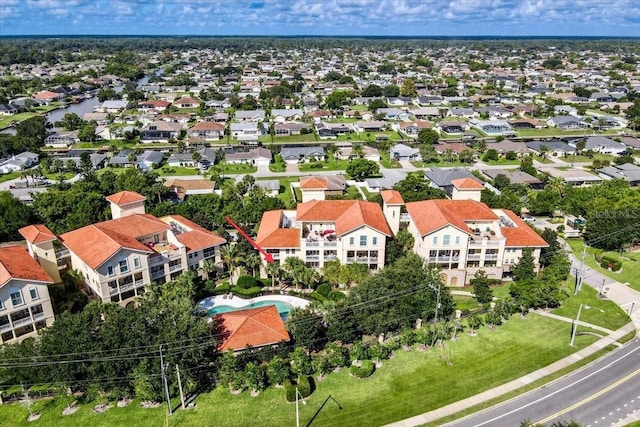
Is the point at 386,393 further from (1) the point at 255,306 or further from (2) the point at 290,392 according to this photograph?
(1) the point at 255,306

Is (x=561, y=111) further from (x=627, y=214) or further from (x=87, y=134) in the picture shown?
(x=87, y=134)

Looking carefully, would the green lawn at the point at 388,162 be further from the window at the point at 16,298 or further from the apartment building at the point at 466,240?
the window at the point at 16,298

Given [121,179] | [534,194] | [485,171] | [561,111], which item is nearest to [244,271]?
[121,179]

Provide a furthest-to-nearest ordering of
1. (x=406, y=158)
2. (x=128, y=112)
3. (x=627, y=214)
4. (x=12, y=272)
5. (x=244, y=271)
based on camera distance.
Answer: (x=128, y=112)
(x=406, y=158)
(x=627, y=214)
(x=244, y=271)
(x=12, y=272)

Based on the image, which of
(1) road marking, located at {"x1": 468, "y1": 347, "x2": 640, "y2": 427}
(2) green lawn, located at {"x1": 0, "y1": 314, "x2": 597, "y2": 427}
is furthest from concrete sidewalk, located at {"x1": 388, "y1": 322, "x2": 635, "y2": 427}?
(1) road marking, located at {"x1": 468, "y1": 347, "x2": 640, "y2": 427}

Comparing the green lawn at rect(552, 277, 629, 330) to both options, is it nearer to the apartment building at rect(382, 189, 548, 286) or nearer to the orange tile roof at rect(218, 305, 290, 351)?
the apartment building at rect(382, 189, 548, 286)

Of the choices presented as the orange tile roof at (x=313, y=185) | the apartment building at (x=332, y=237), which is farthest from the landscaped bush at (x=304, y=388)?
the orange tile roof at (x=313, y=185)
